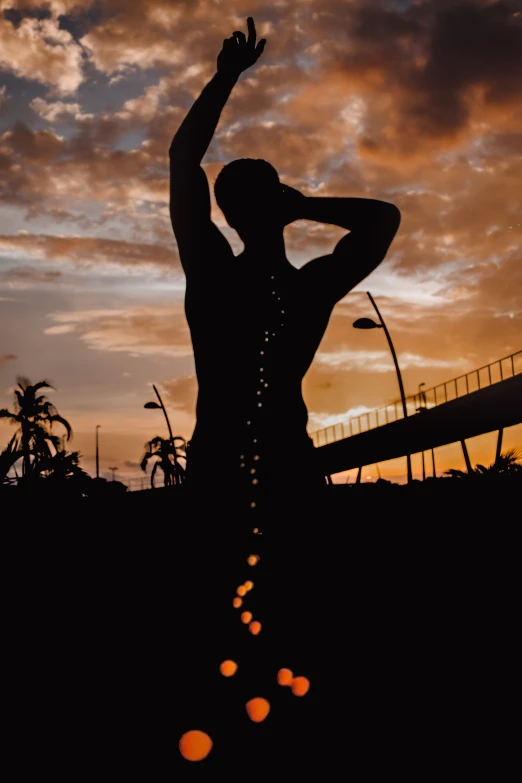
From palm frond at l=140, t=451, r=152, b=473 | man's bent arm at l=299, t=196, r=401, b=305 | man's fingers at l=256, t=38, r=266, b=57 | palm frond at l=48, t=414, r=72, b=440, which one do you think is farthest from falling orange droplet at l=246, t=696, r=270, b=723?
palm frond at l=140, t=451, r=152, b=473

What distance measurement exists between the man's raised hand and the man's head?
324mm

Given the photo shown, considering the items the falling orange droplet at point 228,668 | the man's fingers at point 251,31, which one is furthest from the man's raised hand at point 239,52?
the falling orange droplet at point 228,668

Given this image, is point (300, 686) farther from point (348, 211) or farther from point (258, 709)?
point (348, 211)

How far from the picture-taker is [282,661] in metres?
2.03

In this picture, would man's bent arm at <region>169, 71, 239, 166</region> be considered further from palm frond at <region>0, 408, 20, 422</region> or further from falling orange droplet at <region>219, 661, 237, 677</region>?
palm frond at <region>0, 408, 20, 422</region>

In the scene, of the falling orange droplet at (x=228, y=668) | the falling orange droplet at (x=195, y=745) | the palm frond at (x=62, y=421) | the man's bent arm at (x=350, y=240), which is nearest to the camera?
the falling orange droplet at (x=195, y=745)

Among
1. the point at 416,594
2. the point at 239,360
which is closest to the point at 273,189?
the point at 239,360

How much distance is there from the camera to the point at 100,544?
3998 millimetres

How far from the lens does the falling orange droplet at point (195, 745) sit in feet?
5.82

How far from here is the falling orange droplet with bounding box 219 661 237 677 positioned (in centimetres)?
195

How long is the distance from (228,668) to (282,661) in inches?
6.3

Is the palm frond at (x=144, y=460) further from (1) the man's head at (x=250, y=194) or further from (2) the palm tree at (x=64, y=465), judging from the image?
(1) the man's head at (x=250, y=194)

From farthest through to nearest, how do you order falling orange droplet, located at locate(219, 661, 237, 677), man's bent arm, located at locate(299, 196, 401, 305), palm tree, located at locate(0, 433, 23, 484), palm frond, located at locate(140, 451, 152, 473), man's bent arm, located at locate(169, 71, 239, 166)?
1. palm frond, located at locate(140, 451, 152, 473)
2. palm tree, located at locate(0, 433, 23, 484)
3. man's bent arm, located at locate(299, 196, 401, 305)
4. man's bent arm, located at locate(169, 71, 239, 166)
5. falling orange droplet, located at locate(219, 661, 237, 677)

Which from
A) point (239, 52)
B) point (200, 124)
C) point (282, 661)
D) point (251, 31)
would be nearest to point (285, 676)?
point (282, 661)
